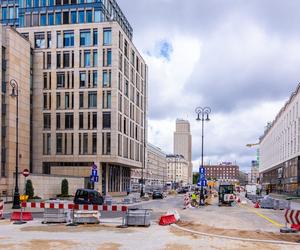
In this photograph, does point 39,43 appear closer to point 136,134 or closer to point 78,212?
point 136,134

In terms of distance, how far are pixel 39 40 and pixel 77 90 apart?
1099 cm

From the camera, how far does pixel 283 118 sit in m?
98.3

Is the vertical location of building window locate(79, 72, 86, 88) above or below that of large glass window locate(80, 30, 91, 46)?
below

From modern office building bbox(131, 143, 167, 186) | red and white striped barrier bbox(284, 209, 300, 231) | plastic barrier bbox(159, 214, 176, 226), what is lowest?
modern office building bbox(131, 143, 167, 186)

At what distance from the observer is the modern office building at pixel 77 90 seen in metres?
69.8

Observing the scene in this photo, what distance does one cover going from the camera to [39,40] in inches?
2872

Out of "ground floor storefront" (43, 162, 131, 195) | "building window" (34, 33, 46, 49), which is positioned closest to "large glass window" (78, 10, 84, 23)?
"building window" (34, 33, 46, 49)

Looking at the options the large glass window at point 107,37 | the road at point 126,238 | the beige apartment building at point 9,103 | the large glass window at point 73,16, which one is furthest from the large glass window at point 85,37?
the road at point 126,238

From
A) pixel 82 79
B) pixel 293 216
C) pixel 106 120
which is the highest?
pixel 82 79

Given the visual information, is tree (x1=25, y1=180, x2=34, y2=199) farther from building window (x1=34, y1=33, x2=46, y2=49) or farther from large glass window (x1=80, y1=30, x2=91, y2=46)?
building window (x1=34, y1=33, x2=46, y2=49)

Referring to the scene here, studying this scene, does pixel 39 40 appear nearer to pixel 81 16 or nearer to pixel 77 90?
pixel 81 16

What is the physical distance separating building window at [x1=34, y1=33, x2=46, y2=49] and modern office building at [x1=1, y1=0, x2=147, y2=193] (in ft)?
0.55

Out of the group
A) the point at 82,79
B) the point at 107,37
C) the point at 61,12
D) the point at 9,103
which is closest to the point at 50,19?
the point at 61,12

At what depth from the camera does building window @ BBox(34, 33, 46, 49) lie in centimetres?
7269
